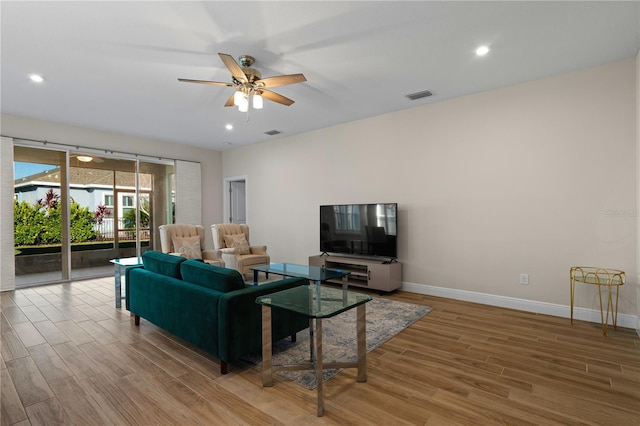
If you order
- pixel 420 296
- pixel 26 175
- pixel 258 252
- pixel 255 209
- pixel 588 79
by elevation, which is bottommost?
pixel 420 296

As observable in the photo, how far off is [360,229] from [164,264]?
289 cm

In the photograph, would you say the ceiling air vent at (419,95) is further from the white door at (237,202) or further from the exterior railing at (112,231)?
the exterior railing at (112,231)

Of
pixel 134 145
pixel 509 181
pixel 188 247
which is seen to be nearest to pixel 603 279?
pixel 509 181

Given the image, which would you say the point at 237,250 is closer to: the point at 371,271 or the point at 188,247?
the point at 188,247

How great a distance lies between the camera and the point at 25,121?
16.2 ft

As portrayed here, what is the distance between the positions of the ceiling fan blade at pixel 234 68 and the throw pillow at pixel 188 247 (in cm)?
324

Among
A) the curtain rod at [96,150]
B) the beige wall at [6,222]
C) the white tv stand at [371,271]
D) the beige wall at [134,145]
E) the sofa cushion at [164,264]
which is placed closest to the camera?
the sofa cushion at [164,264]

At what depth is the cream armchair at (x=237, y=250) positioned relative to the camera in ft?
16.7

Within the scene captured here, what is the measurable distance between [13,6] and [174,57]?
1.13 metres

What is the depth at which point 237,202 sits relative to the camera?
771 centimetres

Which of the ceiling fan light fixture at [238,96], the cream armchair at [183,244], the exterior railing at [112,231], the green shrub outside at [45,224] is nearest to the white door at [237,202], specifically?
the exterior railing at [112,231]

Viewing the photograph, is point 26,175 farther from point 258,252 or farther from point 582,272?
point 582,272

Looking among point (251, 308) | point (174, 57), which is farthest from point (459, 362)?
point (174, 57)

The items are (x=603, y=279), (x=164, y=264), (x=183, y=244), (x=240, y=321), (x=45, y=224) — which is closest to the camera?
(x=240, y=321)
